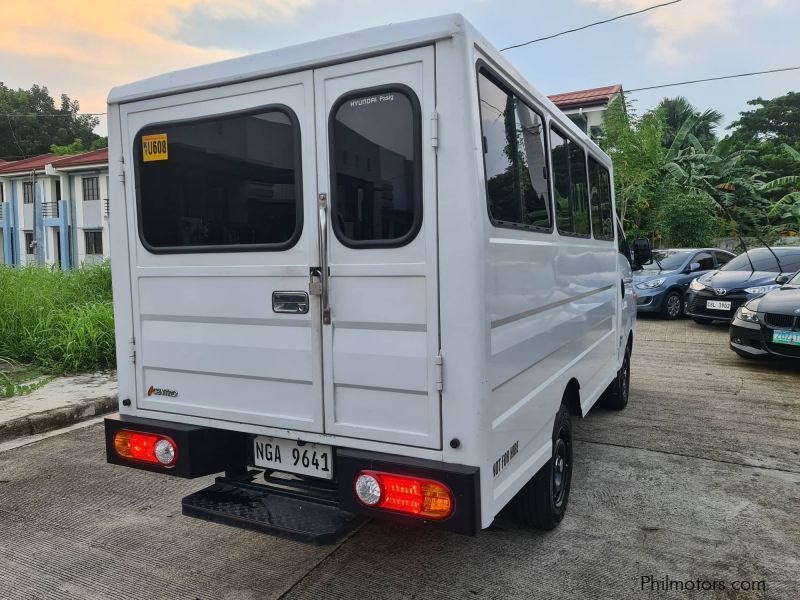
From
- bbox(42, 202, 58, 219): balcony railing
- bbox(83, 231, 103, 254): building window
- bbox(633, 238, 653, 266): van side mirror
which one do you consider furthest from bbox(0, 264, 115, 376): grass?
bbox(42, 202, 58, 219): balcony railing

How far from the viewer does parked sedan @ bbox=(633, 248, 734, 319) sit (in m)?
13.1

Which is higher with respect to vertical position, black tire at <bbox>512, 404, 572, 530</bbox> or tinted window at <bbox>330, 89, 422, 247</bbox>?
tinted window at <bbox>330, 89, 422, 247</bbox>

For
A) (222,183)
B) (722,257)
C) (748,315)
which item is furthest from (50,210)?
(222,183)

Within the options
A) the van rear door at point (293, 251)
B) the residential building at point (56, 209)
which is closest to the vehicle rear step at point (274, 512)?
the van rear door at point (293, 251)

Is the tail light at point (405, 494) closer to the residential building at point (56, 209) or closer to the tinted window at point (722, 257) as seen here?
the tinted window at point (722, 257)

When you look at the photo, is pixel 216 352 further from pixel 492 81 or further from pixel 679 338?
pixel 679 338

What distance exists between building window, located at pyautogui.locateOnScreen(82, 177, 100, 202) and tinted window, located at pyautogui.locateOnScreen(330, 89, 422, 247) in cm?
3139

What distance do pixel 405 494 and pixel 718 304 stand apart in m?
10.5

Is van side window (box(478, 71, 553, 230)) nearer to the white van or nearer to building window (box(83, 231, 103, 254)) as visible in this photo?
the white van

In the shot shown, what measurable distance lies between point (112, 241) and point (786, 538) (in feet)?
12.9

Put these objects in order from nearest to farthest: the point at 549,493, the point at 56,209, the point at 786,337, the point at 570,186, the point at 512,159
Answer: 1. the point at 512,159
2. the point at 549,493
3. the point at 570,186
4. the point at 786,337
5. the point at 56,209

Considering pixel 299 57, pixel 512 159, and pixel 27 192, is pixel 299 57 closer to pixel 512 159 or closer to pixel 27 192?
pixel 512 159

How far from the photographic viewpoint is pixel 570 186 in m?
4.09

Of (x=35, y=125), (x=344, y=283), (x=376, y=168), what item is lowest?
(x=344, y=283)
